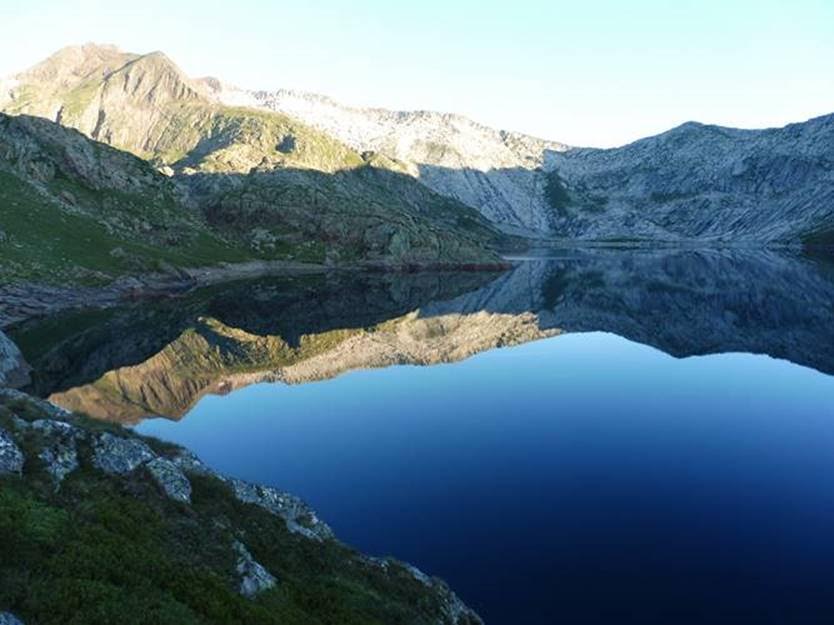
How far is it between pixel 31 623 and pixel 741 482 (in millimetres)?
44768

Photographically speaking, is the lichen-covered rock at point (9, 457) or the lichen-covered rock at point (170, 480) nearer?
the lichen-covered rock at point (9, 457)

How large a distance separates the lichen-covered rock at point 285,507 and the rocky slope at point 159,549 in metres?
Result: 0.10

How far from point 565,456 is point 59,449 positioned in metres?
36.6

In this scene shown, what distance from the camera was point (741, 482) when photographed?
44812mm

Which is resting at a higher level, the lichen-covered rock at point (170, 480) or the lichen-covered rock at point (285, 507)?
the lichen-covered rock at point (170, 480)

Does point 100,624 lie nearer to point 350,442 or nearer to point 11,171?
point 350,442

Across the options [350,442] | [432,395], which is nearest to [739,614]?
[350,442]

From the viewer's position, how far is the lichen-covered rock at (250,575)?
2067 cm

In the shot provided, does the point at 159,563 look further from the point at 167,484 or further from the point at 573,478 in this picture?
the point at 573,478

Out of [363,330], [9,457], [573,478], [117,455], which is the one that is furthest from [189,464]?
[363,330]

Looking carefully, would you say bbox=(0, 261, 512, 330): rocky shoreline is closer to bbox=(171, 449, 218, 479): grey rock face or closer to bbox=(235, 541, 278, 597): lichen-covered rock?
bbox=(171, 449, 218, 479): grey rock face

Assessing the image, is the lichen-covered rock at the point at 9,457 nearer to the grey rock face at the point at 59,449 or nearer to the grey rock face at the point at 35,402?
the grey rock face at the point at 59,449

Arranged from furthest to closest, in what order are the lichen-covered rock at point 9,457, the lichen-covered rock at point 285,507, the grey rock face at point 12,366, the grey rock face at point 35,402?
the grey rock face at point 12,366 < the grey rock face at point 35,402 < the lichen-covered rock at point 285,507 < the lichen-covered rock at point 9,457

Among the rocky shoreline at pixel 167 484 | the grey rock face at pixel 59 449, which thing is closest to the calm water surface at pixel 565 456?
the rocky shoreline at pixel 167 484
